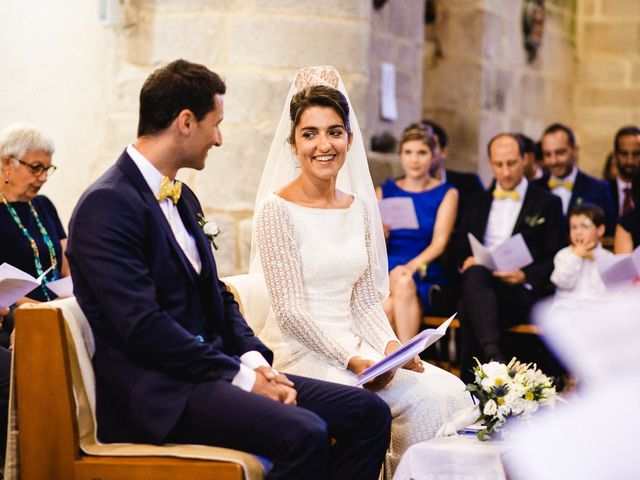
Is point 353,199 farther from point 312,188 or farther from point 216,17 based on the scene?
point 216,17

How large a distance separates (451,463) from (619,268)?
282cm

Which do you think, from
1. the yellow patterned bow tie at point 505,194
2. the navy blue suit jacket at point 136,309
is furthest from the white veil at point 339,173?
the yellow patterned bow tie at point 505,194

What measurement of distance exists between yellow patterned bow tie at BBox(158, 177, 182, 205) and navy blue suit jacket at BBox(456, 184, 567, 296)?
3371mm

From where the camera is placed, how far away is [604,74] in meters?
10.8

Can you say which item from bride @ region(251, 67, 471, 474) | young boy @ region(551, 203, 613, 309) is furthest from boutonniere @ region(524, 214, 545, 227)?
bride @ region(251, 67, 471, 474)

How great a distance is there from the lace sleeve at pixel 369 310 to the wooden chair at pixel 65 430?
3.79 feet

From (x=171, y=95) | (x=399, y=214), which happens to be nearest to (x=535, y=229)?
(x=399, y=214)

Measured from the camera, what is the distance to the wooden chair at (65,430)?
3156 mm

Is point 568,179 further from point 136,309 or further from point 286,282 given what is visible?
point 136,309

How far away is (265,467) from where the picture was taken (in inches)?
127

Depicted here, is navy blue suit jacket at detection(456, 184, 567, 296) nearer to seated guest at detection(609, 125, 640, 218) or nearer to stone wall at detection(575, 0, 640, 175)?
seated guest at detection(609, 125, 640, 218)

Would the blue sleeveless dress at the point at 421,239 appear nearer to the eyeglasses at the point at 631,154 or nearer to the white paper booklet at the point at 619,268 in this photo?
the white paper booklet at the point at 619,268

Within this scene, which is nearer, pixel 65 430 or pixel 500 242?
pixel 65 430

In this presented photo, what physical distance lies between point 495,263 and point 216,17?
6.78ft
